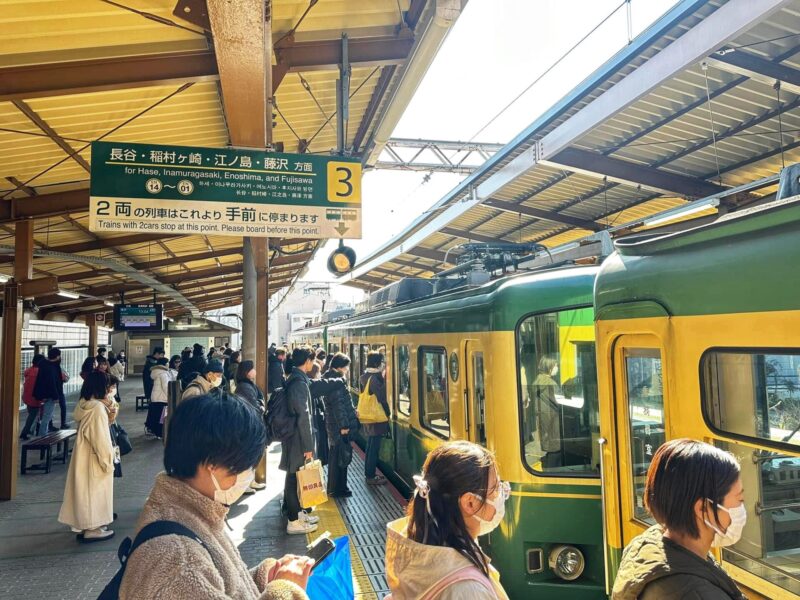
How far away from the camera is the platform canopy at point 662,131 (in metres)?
4.59

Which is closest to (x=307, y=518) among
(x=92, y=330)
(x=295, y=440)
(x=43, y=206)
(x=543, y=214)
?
(x=295, y=440)

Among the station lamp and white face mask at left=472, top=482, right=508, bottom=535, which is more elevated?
the station lamp

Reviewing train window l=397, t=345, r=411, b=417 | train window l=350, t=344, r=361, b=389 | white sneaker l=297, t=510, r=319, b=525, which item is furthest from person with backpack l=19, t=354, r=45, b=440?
train window l=397, t=345, r=411, b=417

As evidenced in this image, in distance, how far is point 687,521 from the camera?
1.59 m

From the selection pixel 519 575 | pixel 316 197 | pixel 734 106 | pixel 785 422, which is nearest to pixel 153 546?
pixel 785 422

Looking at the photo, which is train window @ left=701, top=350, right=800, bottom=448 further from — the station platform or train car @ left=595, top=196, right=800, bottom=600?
the station platform

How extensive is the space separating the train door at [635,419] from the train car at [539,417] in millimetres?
981

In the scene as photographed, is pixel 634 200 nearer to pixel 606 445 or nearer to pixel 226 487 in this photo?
pixel 606 445

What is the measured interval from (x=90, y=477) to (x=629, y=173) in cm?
698

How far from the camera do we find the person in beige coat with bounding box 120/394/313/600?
1.27 metres

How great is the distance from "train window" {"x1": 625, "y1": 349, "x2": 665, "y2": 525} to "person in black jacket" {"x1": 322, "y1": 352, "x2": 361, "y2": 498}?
12.9 ft

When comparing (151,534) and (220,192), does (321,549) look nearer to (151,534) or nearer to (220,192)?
(151,534)

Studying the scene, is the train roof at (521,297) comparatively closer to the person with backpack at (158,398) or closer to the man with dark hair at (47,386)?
the person with backpack at (158,398)

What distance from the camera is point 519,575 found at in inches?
145
